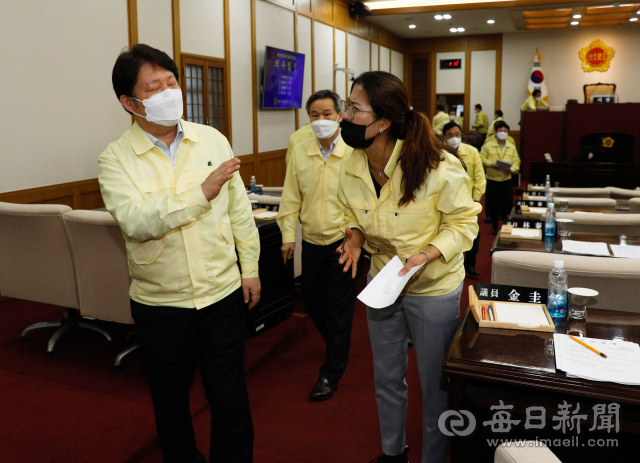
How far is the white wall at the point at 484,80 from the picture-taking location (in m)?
15.0

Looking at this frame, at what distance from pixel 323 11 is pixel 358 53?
6.83 ft

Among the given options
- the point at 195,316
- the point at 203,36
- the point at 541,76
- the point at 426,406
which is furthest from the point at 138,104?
the point at 541,76

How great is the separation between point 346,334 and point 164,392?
1.27 m

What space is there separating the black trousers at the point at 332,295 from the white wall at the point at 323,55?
24.6 feet

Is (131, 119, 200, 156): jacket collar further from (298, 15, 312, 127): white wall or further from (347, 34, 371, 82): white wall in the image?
(347, 34, 371, 82): white wall

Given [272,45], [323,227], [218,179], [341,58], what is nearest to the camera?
[218,179]

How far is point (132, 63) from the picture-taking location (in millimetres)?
1803

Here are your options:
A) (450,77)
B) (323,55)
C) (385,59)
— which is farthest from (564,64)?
(323,55)

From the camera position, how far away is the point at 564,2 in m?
10.5

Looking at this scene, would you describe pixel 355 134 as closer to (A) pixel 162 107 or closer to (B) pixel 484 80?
(A) pixel 162 107

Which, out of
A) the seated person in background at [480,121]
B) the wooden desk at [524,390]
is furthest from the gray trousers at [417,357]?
the seated person in background at [480,121]

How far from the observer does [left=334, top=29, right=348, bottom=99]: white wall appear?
429 inches

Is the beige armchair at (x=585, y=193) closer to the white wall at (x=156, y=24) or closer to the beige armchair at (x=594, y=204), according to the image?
the beige armchair at (x=594, y=204)

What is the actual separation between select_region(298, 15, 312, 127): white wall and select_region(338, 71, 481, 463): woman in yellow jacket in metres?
7.77
